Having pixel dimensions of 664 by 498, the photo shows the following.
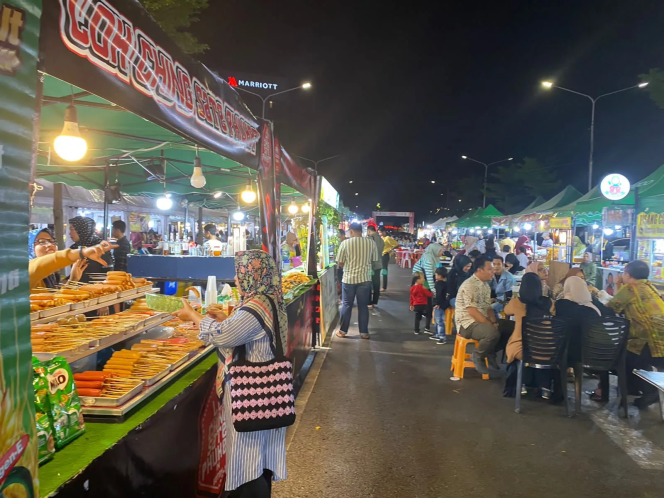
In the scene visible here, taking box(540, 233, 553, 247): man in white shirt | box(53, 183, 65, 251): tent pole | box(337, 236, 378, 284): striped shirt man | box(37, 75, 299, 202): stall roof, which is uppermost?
box(37, 75, 299, 202): stall roof

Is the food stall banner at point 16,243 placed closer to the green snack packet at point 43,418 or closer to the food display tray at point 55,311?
the green snack packet at point 43,418

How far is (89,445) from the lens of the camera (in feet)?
7.07

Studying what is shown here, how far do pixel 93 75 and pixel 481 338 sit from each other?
18.6 ft

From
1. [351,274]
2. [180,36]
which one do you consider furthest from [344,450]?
[180,36]

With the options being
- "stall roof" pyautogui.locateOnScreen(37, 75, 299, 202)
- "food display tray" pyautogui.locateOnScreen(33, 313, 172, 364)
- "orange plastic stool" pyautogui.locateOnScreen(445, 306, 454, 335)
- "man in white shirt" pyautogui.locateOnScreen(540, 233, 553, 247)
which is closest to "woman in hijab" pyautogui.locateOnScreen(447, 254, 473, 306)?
"orange plastic stool" pyautogui.locateOnScreen(445, 306, 454, 335)

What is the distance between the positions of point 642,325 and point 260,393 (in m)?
5.11

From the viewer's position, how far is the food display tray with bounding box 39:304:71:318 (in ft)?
9.19

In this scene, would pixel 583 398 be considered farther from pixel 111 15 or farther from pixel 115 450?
pixel 111 15

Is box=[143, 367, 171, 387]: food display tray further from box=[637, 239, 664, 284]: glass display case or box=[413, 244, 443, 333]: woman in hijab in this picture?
box=[637, 239, 664, 284]: glass display case

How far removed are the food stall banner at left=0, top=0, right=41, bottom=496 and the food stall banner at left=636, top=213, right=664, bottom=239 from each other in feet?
36.2

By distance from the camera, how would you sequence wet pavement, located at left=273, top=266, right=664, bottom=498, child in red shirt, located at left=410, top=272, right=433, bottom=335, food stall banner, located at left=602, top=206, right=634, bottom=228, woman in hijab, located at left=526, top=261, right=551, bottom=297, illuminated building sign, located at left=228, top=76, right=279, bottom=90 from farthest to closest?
illuminated building sign, located at left=228, top=76, right=279, bottom=90, food stall banner, located at left=602, top=206, right=634, bottom=228, child in red shirt, located at left=410, top=272, right=433, bottom=335, woman in hijab, located at left=526, top=261, right=551, bottom=297, wet pavement, located at left=273, top=266, right=664, bottom=498

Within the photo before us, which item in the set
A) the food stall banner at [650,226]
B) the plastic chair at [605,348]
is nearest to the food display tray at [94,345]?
the plastic chair at [605,348]

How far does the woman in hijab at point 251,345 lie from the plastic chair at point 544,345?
3516 millimetres

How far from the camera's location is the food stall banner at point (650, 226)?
939 centimetres
